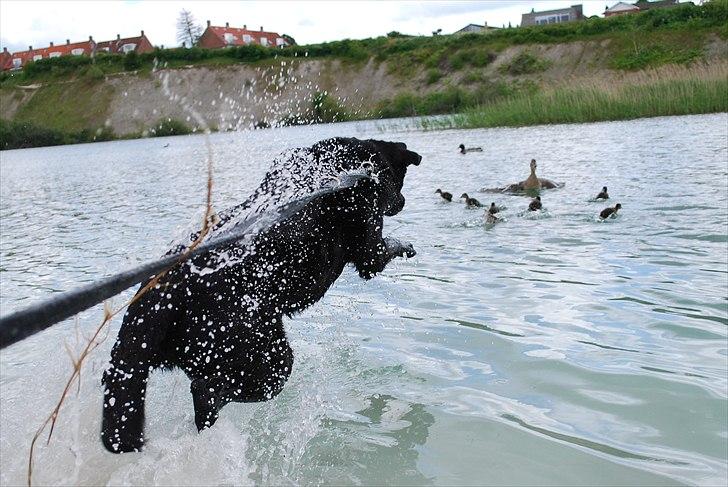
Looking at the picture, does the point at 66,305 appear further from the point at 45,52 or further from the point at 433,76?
the point at 45,52

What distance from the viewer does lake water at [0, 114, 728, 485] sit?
3430 mm

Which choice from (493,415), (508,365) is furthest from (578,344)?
(493,415)

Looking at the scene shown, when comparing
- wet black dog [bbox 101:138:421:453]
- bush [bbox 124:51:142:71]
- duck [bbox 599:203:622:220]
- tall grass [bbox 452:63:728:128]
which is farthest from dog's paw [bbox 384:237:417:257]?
tall grass [bbox 452:63:728:128]

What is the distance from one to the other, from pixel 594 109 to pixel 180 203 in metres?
14.7

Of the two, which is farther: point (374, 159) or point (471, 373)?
point (471, 373)

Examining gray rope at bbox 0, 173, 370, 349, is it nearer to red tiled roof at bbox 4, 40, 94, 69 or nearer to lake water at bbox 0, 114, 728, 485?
lake water at bbox 0, 114, 728, 485

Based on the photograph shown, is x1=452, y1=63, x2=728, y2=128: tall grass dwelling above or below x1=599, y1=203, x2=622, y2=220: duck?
above

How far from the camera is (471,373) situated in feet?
14.8

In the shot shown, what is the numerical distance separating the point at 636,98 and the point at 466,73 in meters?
36.1

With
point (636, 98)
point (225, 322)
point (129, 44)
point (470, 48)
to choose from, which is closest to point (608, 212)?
point (225, 322)

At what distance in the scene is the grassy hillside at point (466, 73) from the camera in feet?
80.2

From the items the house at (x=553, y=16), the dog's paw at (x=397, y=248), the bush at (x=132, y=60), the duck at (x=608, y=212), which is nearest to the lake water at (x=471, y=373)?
the duck at (x=608, y=212)

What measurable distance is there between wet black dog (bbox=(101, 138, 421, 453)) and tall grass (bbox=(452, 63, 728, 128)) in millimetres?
21757

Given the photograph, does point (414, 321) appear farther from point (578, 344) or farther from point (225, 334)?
point (225, 334)
